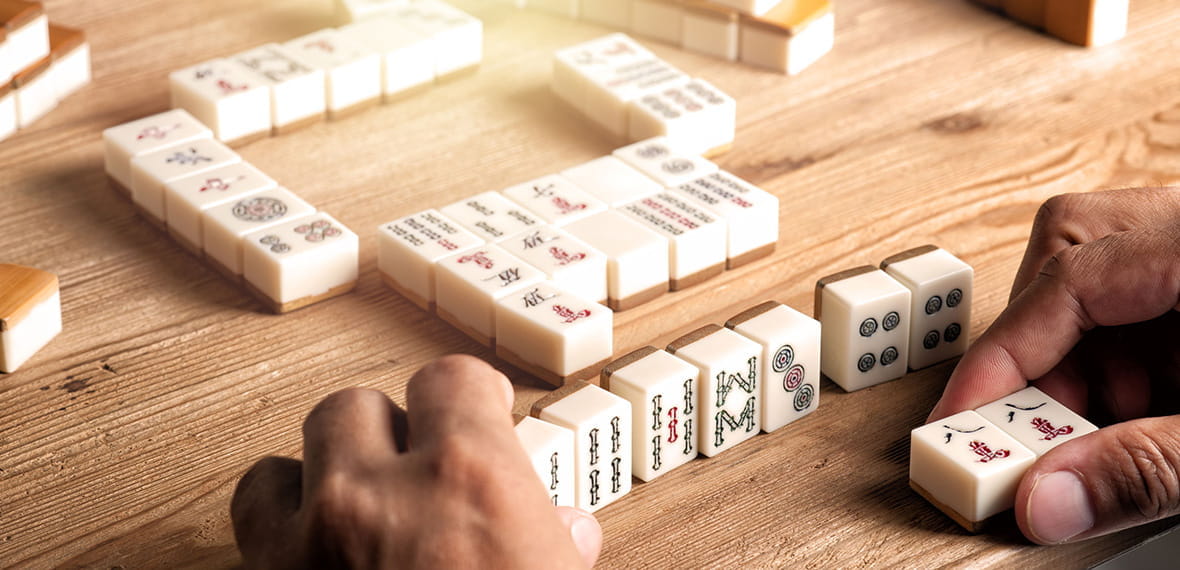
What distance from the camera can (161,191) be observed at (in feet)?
4.80

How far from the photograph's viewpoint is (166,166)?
149 cm

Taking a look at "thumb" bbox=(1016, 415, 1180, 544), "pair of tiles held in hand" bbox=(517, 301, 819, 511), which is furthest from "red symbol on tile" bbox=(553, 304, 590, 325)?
"thumb" bbox=(1016, 415, 1180, 544)

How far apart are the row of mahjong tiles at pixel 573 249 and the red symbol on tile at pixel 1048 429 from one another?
1.28 feet

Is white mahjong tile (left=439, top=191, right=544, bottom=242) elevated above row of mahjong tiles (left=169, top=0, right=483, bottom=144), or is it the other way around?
row of mahjong tiles (left=169, top=0, right=483, bottom=144)

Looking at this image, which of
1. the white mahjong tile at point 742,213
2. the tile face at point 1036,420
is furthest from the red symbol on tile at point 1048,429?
the white mahjong tile at point 742,213

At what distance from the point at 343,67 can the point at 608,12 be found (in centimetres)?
44

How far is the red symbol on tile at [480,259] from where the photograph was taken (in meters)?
1.31

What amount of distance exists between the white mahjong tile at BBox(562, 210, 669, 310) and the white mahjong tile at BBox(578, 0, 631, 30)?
2.04 ft

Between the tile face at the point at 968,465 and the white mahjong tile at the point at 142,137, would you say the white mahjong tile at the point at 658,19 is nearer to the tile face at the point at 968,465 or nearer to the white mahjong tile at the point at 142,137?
the white mahjong tile at the point at 142,137

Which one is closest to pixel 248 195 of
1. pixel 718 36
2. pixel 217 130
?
pixel 217 130

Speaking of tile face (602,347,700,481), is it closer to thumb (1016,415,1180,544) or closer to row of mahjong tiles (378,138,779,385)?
row of mahjong tiles (378,138,779,385)

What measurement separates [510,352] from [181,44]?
0.89 m

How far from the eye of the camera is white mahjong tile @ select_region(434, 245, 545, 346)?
128 cm

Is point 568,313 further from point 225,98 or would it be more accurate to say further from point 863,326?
point 225,98
